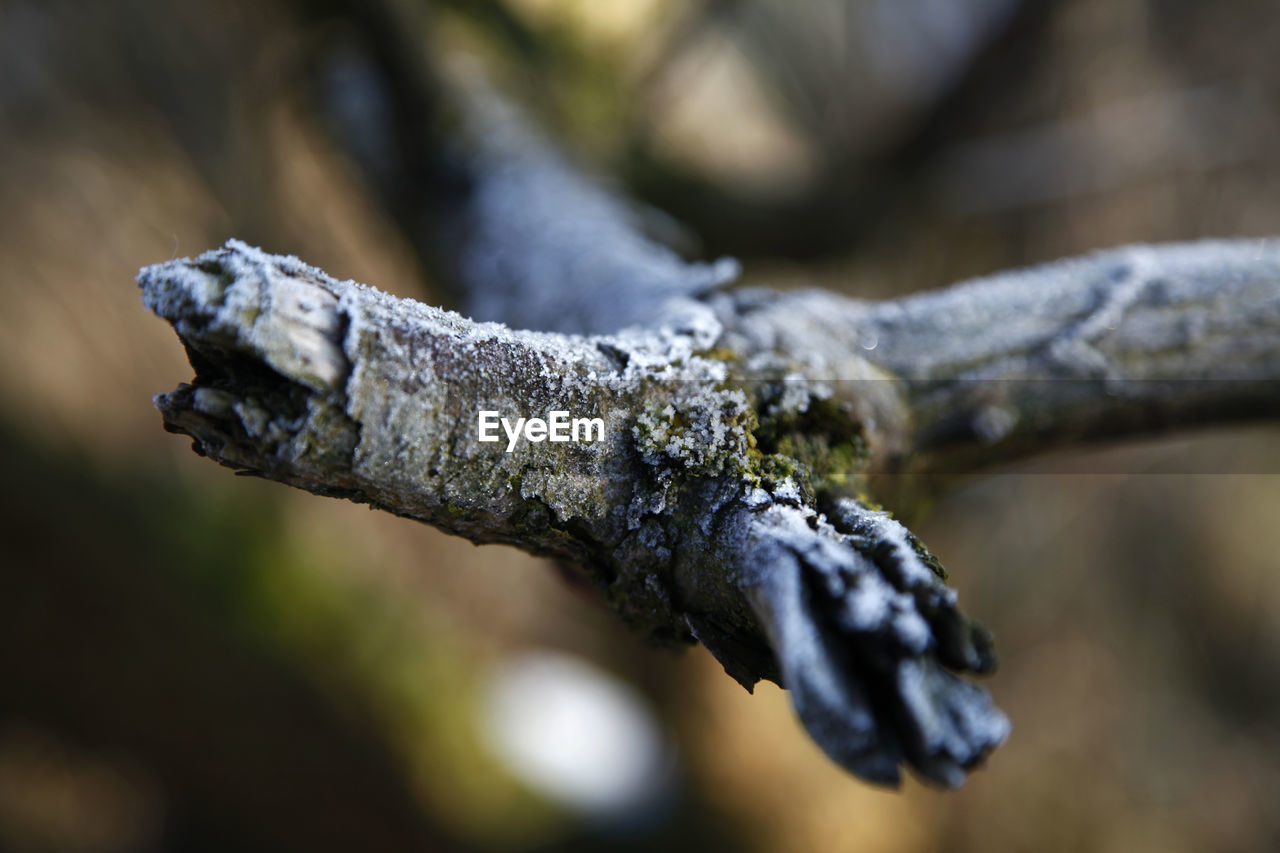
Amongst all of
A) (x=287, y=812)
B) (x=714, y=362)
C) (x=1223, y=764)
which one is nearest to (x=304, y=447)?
(x=714, y=362)

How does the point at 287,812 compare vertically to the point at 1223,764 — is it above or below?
below

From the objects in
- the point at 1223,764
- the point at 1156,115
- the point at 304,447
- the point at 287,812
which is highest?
the point at 1156,115

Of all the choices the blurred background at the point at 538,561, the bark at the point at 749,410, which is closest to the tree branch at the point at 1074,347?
the bark at the point at 749,410

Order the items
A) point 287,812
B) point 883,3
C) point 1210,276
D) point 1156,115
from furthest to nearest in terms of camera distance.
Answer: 1. point 883,3
2. point 1156,115
3. point 287,812
4. point 1210,276

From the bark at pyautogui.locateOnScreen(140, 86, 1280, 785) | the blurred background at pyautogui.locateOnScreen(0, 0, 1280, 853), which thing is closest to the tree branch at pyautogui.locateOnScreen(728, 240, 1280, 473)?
the bark at pyautogui.locateOnScreen(140, 86, 1280, 785)

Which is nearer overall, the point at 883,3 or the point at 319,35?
the point at 319,35

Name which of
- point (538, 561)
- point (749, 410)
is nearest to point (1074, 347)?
point (749, 410)

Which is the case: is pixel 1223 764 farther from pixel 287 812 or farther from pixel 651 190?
pixel 287 812

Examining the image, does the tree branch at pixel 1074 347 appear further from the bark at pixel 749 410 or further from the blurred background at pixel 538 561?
the blurred background at pixel 538 561
